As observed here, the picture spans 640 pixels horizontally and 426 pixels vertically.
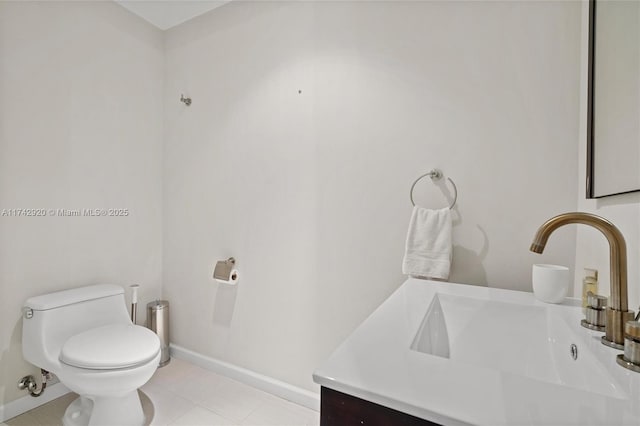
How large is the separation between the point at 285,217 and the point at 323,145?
1.50ft

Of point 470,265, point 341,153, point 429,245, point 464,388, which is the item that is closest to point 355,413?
point 464,388

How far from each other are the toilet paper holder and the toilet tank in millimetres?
592

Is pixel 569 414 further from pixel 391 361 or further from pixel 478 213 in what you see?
pixel 478 213

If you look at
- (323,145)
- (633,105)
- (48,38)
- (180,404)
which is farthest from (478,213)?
(48,38)

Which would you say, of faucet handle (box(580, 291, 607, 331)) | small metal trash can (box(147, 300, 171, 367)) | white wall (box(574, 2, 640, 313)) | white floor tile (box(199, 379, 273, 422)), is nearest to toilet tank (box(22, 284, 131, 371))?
small metal trash can (box(147, 300, 171, 367))

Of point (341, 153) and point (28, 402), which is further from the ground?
point (341, 153)

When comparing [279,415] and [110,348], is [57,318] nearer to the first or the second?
[110,348]

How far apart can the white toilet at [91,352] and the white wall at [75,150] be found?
0.18 meters

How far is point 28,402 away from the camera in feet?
5.40

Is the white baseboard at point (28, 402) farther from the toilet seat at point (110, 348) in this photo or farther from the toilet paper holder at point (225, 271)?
the toilet paper holder at point (225, 271)

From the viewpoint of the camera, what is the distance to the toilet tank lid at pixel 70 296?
1559 mm

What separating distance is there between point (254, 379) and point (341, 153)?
143cm

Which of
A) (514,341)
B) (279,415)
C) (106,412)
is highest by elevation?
(514,341)

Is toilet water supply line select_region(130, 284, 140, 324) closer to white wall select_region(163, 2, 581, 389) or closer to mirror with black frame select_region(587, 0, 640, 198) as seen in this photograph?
white wall select_region(163, 2, 581, 389)
